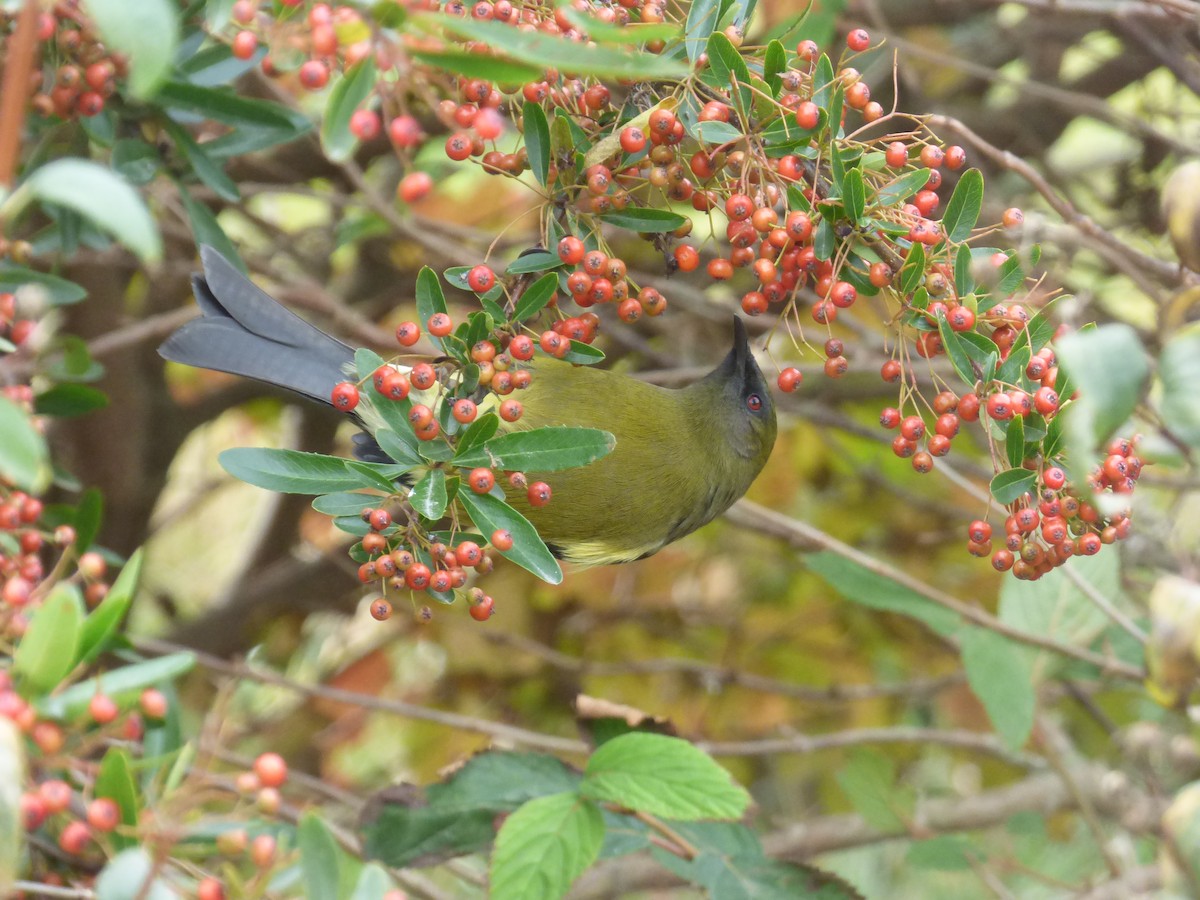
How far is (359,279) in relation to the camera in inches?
141

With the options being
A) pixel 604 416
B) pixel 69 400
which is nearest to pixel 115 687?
pixel 69 400

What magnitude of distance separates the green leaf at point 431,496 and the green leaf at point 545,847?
0.51 metres

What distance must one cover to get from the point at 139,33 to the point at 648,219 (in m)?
0.78

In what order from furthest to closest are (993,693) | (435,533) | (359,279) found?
(359,279), (993,693), (435,533)

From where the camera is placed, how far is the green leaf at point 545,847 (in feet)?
5.30

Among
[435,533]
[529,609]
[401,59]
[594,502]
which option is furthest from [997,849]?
[401,59]

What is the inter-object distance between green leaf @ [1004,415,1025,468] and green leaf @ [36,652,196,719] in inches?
36.0

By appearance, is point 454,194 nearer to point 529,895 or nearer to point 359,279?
point 359,279

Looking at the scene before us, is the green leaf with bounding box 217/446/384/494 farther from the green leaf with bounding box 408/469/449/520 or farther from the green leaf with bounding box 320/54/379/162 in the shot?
the green leaf with bounding box 320/54/379/162

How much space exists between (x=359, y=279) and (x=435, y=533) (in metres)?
2.17

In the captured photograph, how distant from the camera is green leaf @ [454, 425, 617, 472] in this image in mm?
1500

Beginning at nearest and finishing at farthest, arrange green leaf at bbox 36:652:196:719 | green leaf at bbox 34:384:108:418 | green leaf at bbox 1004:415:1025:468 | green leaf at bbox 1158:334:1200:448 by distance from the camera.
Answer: green leaf at bbox 1158:334:1200:448, green leaf at bbox 36:652:196:719, green leaf at bbox 1004:415:1025:468, green leaf at bbox 34:384:108:418

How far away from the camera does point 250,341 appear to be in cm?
207

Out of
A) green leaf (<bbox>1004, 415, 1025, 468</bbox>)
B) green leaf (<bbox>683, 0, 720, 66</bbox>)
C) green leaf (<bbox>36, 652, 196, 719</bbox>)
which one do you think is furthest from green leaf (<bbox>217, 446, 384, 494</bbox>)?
green leaf (<bbox>1004, 415, 1025, 468</bbox>)
